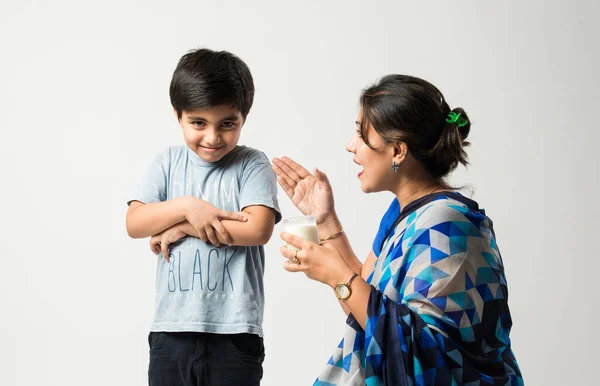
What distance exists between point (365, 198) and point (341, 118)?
1.64ft

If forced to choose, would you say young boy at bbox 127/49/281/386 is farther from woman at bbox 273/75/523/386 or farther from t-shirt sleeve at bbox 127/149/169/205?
woman at bbox 273/75/523/386

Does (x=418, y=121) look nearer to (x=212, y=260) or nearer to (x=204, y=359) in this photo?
(x=212, y=260)

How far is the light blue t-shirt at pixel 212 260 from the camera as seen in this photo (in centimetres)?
229

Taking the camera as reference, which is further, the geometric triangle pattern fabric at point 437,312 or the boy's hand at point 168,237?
the boy's hand at point 168,237

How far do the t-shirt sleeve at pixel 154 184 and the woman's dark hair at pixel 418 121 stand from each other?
676 millimetres

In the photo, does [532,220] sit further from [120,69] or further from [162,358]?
[162,358]

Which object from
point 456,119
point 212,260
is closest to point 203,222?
point 212,260

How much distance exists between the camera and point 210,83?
7.57 feet

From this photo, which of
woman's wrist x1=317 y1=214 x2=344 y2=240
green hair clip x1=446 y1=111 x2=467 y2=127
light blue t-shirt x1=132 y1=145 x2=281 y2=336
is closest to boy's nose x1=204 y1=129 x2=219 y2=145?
light blue t-shirt x1=132 y1=145 x2=281 y2=336

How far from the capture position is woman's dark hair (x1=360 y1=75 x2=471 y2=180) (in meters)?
2.19

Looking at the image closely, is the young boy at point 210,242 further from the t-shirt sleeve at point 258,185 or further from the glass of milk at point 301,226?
the glass of milk at point 301,226

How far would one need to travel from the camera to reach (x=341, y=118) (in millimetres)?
4520

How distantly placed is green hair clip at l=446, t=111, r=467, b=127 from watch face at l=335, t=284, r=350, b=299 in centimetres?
59

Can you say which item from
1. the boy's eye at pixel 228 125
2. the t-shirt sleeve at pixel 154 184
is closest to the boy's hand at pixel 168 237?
the t-shirt sleeve at pixel 154 184
